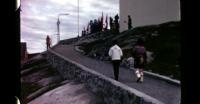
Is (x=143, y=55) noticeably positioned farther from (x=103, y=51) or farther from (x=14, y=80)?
(x=103, y=51)

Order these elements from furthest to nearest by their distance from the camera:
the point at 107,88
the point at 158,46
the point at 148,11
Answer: the point at 148,11
the point at 158,46
the point at 107,88

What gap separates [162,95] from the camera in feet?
58.5

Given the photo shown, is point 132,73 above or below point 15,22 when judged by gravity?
below

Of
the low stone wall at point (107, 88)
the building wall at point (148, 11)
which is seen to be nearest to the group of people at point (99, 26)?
the building wall at point (148, 11)

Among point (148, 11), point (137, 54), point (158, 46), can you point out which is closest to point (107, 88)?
point (137, 54)

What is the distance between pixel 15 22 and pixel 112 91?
15.0 meters

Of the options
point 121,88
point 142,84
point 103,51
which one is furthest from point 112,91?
point 103,51

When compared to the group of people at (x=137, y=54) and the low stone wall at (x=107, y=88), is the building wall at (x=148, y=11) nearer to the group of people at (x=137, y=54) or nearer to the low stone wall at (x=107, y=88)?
the low stone wall at (x=107, y=88)

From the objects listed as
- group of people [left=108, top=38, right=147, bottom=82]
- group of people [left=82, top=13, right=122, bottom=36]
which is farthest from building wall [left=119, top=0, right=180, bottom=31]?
group of people [left=108, top=38, right=147, bottom=82]

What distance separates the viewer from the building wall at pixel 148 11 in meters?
41.6

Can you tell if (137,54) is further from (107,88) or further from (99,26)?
(99,26)

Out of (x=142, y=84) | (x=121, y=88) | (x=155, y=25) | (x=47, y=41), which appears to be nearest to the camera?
(x=121, y=88)

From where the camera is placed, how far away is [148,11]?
45.0 metres

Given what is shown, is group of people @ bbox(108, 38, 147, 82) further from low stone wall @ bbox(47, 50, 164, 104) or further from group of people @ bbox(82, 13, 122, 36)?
group of people @ bbox(82, 13, 122, 36)
